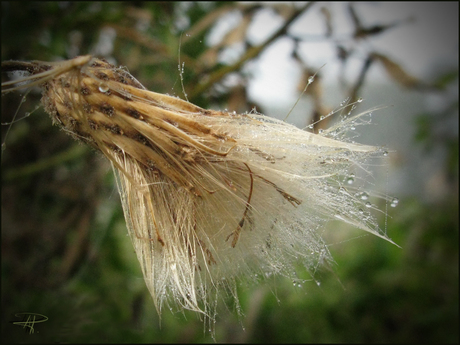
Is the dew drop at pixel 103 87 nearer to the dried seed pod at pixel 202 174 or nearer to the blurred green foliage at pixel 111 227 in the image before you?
the dried seed pod at pixel 202 174

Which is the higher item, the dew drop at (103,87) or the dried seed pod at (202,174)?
the dew drop at (103,87)

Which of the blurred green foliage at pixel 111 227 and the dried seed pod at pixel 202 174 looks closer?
the dried seed pod at pixel 202 174

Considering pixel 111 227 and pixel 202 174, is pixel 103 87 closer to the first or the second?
pixel 202 174

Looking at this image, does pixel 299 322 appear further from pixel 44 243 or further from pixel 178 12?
pixel 178 12

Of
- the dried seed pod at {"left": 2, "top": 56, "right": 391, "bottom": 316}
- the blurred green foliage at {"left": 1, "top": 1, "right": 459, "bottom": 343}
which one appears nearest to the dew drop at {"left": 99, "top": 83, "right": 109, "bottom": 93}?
the dried seed pod at {"left": 2, "top": 56, "right": 391, "bottom": 316}

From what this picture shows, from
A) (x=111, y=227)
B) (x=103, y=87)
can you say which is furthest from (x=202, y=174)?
(x=111, y=227)

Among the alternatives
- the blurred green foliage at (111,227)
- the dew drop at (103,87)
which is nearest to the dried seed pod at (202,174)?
the dew drop at (103,87)
